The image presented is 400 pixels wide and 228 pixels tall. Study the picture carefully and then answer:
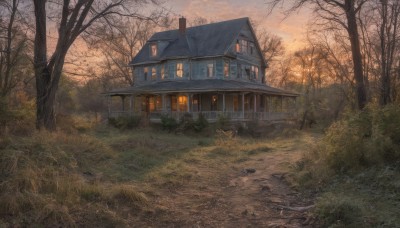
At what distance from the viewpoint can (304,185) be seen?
9.49 m

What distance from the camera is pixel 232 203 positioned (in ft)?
27.3

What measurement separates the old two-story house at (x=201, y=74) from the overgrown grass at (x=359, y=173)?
18.4 m

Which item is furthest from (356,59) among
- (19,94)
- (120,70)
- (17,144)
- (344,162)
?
(120,70)

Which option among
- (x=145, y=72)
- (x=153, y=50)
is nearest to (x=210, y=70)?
(x=153, y=50)

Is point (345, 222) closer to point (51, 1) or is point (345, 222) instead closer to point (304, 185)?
point (304, 185)

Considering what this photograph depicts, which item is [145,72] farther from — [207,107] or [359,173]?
[359,173]

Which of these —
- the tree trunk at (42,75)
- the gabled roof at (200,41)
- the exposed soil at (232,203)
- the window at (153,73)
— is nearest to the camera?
the exposed soil at (232,203)

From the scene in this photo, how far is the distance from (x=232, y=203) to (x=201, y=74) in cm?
2571

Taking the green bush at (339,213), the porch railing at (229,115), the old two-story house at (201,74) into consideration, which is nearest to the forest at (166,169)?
the green bush at (339,213)

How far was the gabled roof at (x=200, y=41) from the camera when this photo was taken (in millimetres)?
32875

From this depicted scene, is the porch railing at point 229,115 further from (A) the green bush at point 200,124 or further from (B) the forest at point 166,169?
(B) the forest at point 166,169

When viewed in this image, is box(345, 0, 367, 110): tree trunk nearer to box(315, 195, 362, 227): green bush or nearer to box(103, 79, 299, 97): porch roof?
box(315, 195, 362, 227): green bush

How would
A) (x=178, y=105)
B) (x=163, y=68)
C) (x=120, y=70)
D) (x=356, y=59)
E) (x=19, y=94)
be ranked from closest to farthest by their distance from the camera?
(x=356, y=59), (x=19, y=94), (x=178, y=105), (x=163, y=68), (x=120, y=70)

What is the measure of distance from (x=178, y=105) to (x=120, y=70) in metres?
19.9
